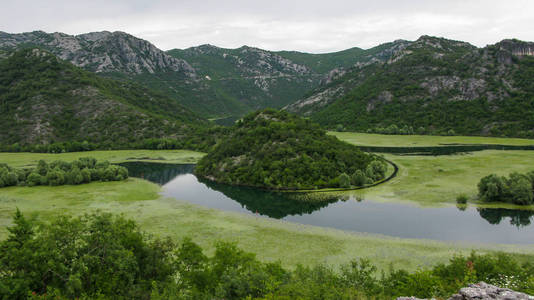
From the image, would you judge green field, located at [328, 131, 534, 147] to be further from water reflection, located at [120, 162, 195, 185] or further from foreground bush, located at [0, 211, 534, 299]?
foreground bush, located at [0, 211, 534, 299]

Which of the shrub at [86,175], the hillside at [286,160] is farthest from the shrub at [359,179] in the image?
the shrub at [86,175]

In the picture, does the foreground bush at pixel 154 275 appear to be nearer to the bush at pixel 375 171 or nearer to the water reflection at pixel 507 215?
the water reflection at pixel 507 215

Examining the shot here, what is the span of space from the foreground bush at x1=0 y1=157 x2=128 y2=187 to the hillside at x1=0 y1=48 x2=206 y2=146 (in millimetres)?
58805

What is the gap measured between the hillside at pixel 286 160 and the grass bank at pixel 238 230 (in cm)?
2133

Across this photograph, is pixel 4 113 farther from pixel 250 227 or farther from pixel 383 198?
pixel 383 198

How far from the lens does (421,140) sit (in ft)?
500

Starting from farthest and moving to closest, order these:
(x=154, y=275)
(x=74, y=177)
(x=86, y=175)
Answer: (x=86, y=175) → (x=74, y=177) → (x=154, y=275)

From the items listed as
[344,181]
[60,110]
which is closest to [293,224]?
[344,181]

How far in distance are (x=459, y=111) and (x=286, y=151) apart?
132m

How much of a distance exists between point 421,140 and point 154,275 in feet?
481

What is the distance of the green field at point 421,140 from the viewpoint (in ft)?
448

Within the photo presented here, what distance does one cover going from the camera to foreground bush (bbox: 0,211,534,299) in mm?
25484

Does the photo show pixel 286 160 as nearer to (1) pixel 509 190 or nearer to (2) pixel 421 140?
(1) pixel 509 190

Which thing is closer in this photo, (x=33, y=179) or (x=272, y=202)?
(x=272, y=202)
